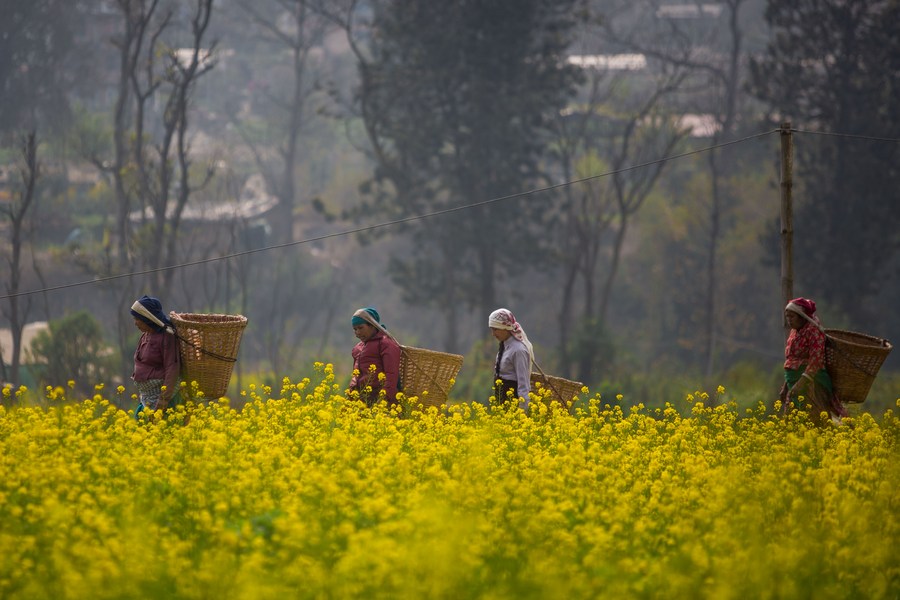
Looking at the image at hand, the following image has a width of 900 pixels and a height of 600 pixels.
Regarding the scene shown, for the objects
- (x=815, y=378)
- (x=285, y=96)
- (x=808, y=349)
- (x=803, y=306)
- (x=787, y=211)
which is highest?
(x=285, y=96)

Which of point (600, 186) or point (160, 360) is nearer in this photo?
point (160, 360)

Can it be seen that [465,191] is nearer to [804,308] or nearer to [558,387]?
[558,387]

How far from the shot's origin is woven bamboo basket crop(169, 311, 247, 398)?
9.80 meters

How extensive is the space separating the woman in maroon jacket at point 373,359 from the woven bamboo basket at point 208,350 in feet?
3.08

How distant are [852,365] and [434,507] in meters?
4.94

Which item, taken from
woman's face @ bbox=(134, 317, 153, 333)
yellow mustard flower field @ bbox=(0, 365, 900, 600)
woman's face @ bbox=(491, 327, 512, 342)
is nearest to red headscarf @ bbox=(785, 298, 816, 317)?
yellow mustard flower field @ bbox=(0, 365, 900, 600)

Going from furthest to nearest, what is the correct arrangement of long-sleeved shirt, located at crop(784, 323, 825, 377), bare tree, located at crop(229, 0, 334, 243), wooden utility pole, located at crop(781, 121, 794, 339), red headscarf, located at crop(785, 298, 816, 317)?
1. bare tree, located at crop(229, 0, 334, 243)
2. wooden utility pole, located at crop(781, 121, 794, 339)
3. long-sleeved shirt, located at crop(784, 323, 825, 377)
4. red headscarf, located at crop(785, 298, 816, 317)

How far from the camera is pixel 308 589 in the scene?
588cm

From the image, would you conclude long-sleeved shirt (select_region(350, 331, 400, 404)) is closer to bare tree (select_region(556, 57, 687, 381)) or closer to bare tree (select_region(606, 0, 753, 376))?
bare tree (select_region(556, 57, 687, 381))

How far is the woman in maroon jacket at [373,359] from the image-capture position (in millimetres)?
10242

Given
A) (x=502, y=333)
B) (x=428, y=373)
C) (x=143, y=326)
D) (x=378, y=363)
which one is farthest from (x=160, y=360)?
(x=502, y=333)

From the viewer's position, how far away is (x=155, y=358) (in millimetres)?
10008

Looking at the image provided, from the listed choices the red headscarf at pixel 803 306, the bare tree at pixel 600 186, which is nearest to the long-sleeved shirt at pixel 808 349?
the red headscarf at pixel 803 306

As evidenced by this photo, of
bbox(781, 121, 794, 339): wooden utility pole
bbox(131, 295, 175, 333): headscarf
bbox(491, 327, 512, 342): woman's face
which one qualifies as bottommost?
bbox(491, 327, 512, 342): woman's face
